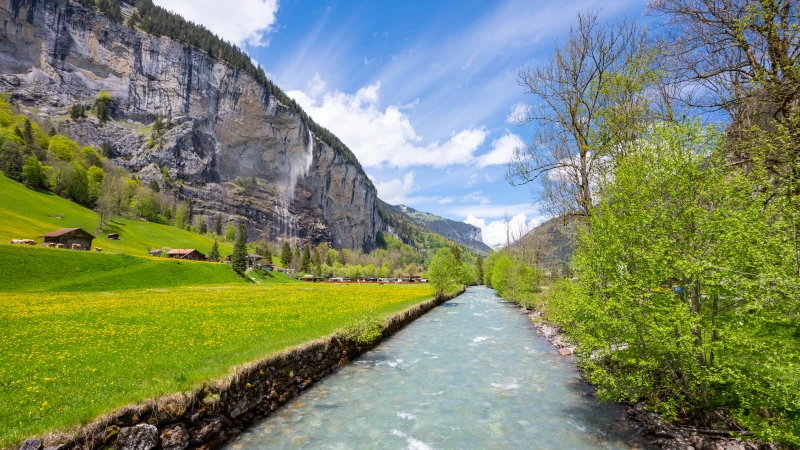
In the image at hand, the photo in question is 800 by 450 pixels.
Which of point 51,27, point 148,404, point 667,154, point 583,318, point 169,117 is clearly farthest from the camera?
point 169,117

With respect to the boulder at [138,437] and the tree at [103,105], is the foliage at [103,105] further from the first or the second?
the boulder at [138,437]

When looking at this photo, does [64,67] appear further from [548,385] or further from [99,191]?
[548,385]

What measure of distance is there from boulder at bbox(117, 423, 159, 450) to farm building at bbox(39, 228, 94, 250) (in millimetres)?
80894

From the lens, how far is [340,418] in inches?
461

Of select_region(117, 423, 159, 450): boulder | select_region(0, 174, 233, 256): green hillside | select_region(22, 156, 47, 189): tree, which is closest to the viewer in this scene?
select_region(117, 423, 159, 450): boulder

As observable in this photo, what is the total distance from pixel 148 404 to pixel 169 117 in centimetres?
23286

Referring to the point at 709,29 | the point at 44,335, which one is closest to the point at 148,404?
the point at 44,335

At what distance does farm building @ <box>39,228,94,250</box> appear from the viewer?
2559 inches

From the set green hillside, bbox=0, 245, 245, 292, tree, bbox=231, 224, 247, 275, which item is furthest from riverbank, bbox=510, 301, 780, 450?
tree, bbox=231, 224, 247, 275

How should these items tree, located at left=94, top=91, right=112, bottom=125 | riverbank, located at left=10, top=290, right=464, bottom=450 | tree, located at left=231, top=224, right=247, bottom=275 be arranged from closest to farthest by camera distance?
riverbank, located at left=10, top=290, right=464, bottom=450 → tree, located at left=231, top=224, right=247, bottom=275 → tree, located at left=94, top=91, right=112, bottom=125

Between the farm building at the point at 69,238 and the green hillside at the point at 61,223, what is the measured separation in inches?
135

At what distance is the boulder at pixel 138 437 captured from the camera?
773 centimetres

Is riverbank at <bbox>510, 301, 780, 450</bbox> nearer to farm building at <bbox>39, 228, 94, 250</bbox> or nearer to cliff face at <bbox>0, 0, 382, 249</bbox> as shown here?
farm building at <bbox>39, 228, 94, 250</bbox>

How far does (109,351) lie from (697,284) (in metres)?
19.7
